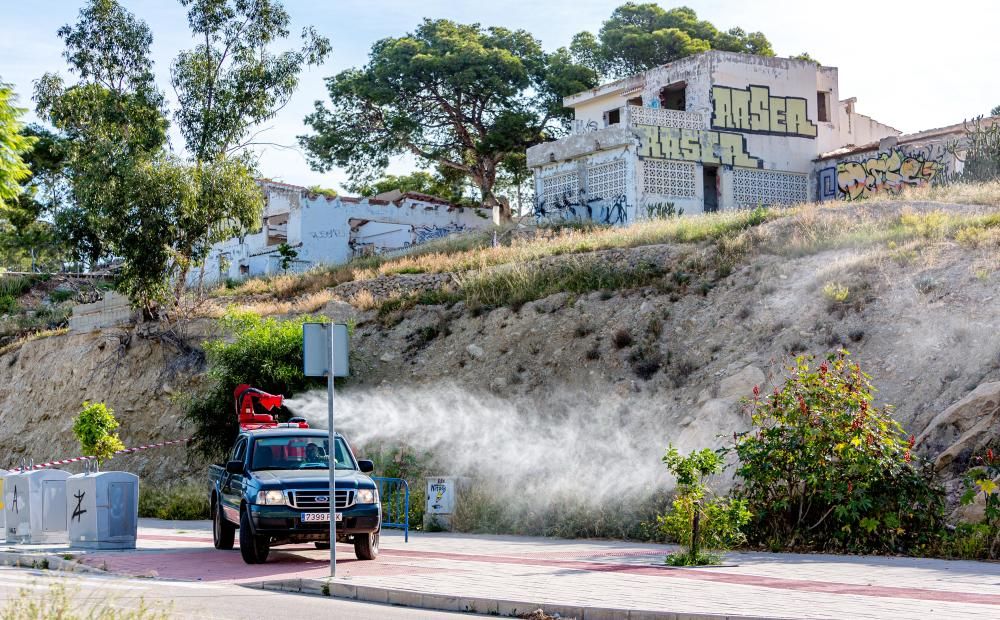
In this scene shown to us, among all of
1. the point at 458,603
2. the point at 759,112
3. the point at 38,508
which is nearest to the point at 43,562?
the point at 38,508

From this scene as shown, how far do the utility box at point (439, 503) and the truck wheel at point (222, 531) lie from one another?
4.19 meters

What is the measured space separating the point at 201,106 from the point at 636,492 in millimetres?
26110

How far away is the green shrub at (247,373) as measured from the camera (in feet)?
88.8

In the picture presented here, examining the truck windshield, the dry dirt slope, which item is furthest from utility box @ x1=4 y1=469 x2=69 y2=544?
the dry dirt slope

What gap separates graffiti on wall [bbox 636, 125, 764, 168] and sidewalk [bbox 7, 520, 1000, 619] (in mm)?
27593

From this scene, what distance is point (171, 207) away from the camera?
35.2 metres

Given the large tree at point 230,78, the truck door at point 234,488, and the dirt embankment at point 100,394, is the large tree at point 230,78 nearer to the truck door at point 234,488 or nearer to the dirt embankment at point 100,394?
the dirt embankment at point 100,394

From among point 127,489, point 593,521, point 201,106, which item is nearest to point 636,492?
point 593,521

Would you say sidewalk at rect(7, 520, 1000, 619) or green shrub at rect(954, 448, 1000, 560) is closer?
sidewalk at rect(7, 520, 1000, 619)

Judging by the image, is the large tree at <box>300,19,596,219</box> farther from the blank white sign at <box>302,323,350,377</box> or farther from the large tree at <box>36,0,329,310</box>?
the blank white sign at <box>302,323,350,377</box>

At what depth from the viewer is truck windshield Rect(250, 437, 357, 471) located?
15.8 meters

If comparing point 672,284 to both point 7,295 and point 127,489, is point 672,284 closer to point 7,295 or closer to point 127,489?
point 127,489

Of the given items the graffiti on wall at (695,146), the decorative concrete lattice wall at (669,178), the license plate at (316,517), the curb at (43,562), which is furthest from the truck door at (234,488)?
the graffiti on wall at (695,146)

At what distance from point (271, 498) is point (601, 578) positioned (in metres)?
4.75
